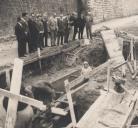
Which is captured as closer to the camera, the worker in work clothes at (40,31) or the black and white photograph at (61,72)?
the black and white photograph at (61,72)

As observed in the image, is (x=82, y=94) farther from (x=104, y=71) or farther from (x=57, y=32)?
(x=57, y=32)

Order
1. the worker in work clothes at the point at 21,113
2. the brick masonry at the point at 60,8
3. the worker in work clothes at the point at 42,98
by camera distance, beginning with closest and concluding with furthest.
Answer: the worker in work clothes at the point at 21,113 < the worker in work clothes at the point at 42,98 < the brick masonry at the point at 60,8

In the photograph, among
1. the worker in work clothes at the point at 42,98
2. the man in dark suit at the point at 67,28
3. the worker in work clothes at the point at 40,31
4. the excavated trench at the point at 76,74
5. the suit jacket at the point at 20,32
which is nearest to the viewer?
the worker in work clothes at the point at 42,98

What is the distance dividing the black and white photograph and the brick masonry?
55 millimetres

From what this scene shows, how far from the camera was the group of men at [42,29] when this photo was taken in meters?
16.8

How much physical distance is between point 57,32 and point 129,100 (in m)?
8.51

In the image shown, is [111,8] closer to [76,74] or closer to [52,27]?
[52,27]

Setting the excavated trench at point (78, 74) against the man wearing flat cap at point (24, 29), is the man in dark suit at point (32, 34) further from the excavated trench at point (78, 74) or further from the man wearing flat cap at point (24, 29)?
the excavated trench at point (78, 74)

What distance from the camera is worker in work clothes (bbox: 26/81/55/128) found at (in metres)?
11.7

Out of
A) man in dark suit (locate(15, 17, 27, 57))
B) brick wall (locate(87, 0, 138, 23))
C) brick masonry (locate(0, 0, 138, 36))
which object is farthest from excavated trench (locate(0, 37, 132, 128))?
brick wall (locate(87, 0, 138, 23))

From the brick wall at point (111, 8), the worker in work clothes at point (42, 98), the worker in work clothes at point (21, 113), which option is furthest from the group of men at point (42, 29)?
the brick wall at point (111, 8)

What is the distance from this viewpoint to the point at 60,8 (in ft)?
94.1

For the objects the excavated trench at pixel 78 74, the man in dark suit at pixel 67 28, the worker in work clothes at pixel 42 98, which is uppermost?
the man in dark suit at pixel 67 28

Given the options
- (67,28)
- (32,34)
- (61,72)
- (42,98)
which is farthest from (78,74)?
(42,98)
